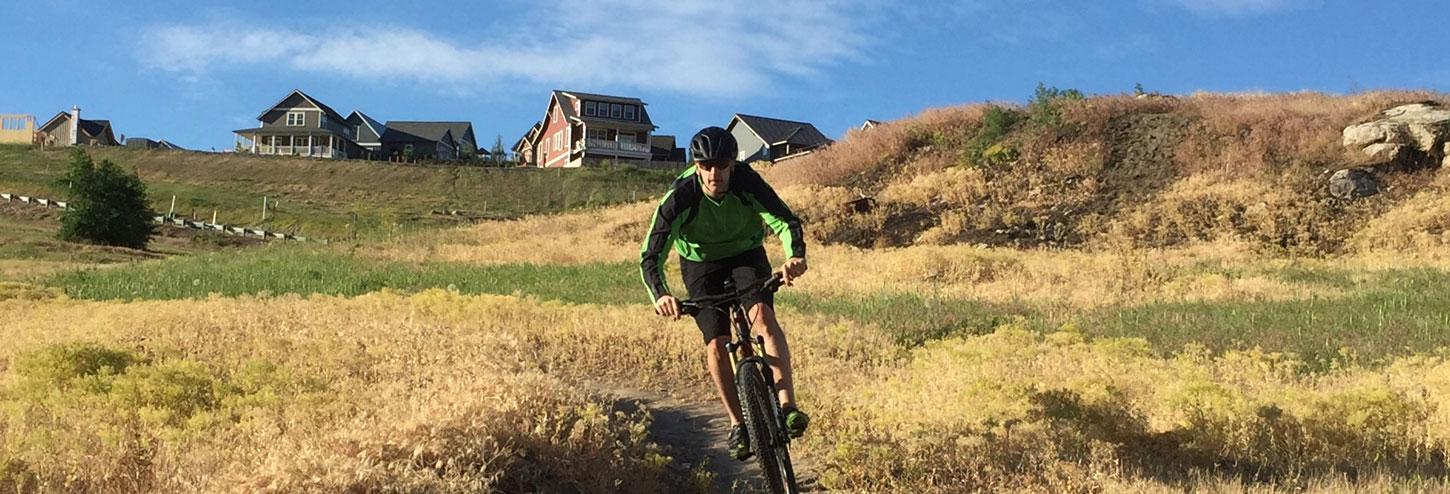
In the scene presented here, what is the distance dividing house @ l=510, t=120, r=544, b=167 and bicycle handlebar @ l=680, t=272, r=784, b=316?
87734 millimetres

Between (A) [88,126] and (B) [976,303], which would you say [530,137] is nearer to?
(A) [88,126]

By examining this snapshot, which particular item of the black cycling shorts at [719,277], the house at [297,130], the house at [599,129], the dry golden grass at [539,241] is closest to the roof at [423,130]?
the house at [297,130]

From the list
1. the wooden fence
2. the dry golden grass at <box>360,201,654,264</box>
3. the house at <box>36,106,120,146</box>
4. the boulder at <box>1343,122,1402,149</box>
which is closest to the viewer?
Answer: the dry golden grass at <box>360,201,654,264</box>

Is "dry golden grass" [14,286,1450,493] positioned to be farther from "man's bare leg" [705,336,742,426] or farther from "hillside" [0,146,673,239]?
"hillside" [0,146,673,239]

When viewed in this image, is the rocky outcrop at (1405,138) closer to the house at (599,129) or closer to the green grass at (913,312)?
the green grass at (913,312)

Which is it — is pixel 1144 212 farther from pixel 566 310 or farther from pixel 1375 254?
pixel 566 310

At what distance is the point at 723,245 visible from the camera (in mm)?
6039

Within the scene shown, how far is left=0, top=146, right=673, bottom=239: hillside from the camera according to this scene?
56688 millimetres

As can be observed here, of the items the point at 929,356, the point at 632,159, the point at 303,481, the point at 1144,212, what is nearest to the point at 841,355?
the point at 929,356

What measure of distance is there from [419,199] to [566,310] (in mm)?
53230

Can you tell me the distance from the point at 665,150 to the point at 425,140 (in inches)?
996

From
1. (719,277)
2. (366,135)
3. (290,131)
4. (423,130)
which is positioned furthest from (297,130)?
(719,277)

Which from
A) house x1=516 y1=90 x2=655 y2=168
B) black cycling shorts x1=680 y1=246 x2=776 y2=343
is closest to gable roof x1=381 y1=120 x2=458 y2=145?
house x1=516 y1=90 x2=655 y2=168

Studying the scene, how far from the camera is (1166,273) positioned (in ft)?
59.6
